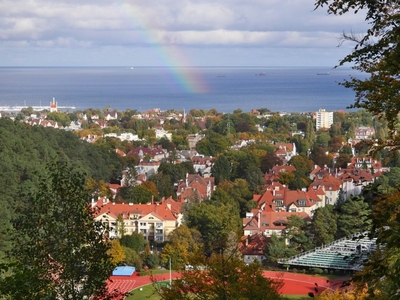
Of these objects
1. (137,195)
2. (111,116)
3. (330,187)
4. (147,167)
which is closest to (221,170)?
(147,167)

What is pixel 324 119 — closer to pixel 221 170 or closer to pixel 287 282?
pixel 221 170

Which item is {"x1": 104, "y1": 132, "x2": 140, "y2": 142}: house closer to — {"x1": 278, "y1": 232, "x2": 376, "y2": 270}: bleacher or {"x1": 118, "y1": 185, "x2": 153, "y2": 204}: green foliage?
{"x1": 118, "y1": 185, "x2": 153, "y2": 204}: green foliage

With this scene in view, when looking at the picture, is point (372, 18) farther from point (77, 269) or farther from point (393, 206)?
point (77, 269)

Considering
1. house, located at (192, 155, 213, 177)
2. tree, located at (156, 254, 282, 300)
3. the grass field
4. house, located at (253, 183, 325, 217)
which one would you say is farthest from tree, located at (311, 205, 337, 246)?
house, located at (192, 155, 213, 177)

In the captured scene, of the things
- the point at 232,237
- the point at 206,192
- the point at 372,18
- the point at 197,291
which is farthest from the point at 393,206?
the point at 206,192

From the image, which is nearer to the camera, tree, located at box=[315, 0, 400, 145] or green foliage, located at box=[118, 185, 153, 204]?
tree, located at box=[315, 0, 400, 145]

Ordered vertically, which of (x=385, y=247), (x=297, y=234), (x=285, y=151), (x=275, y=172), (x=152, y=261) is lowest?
(x=152, y=261)
